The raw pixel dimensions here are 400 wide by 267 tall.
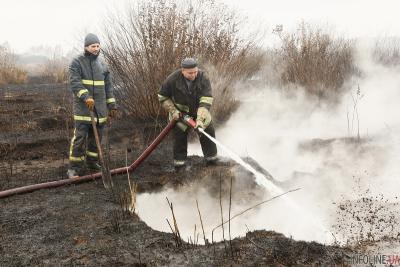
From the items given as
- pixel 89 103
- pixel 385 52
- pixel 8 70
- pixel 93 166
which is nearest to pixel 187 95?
pixel 89 103

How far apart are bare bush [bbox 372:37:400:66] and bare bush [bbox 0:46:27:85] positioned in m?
15.1

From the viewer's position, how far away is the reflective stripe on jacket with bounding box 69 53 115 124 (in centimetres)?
454

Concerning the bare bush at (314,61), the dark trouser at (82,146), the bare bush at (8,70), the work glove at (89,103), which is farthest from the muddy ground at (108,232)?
the bare bush at (8,70)

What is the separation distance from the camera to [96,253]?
9.71 ft

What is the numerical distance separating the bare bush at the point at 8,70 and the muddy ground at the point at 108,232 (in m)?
12.3

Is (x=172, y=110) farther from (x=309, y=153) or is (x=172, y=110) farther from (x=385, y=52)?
(x=385, y=52)

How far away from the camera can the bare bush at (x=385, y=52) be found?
36.6 ft

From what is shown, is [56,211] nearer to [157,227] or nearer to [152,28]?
[157,227]

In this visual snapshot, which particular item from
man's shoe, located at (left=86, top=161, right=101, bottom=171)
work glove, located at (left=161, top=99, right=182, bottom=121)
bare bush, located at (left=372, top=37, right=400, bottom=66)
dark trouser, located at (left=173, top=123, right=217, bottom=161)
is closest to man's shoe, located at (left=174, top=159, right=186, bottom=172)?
dark trouser, located at (left=173, top=123, right=217, bottom=161)

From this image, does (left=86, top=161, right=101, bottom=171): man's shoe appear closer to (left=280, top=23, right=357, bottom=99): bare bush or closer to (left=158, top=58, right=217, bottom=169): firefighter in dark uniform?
(left=158, top=58, right=217, bottom=169): firefighter in dark uniform

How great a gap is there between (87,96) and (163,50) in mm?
3062

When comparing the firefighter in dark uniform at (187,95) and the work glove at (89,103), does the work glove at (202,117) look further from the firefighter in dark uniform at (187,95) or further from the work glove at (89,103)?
the work glove at (89,103)

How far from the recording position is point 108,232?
10.9 feet

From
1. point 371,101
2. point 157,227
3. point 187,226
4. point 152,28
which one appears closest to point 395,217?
point 187,226
